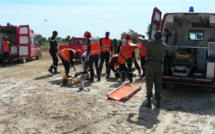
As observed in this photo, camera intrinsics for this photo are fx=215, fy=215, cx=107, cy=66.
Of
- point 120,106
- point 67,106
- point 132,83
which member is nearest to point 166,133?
point 120,106

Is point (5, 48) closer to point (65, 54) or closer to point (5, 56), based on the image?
point (5, 56)

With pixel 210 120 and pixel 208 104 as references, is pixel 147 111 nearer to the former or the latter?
pixel 210 120

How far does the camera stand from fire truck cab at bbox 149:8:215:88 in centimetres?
562

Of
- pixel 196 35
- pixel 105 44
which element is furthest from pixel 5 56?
pixel 196 35

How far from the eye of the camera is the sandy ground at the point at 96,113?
3.76 metres

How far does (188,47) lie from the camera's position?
21.9 feet

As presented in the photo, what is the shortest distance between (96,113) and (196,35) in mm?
5680

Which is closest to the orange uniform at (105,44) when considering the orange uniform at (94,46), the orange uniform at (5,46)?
the orange uniform at (94,46)

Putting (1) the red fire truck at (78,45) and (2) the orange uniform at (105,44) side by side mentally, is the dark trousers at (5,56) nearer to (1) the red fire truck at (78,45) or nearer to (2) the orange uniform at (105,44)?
(1) the red fire truck at (78,45)

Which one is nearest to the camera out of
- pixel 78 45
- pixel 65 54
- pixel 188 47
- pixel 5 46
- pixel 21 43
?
pixel 188 47

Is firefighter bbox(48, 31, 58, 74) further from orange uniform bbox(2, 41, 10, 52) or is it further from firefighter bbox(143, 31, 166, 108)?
firefighter bbox(143, 31, 166, 108)

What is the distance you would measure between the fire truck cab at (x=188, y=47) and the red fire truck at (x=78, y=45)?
6901mm

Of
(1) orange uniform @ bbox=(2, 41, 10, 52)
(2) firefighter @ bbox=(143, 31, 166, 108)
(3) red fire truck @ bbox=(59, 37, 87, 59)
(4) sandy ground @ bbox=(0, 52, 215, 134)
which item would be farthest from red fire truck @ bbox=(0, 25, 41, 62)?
(2) firefighter @ bbox=(143, 31, 166, 108)

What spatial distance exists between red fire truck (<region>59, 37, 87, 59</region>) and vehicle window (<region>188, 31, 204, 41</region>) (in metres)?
7.12
